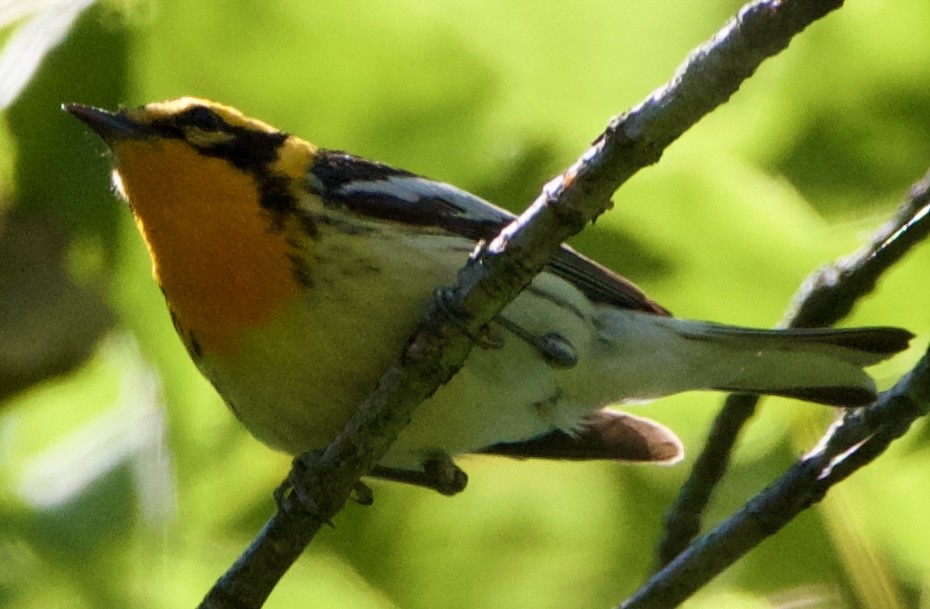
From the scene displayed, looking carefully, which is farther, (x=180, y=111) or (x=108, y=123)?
(x=180, y=111)

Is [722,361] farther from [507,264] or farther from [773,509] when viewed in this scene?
[507,264]

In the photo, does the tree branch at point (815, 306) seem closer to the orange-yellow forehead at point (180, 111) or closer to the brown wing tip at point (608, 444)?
the brown wing tip at point (608, 444)

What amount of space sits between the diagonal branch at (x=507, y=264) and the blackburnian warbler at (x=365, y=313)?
0.67 feet

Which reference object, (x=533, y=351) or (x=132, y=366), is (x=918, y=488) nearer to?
(x=533, y=351)

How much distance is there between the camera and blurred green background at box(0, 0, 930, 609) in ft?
8.48

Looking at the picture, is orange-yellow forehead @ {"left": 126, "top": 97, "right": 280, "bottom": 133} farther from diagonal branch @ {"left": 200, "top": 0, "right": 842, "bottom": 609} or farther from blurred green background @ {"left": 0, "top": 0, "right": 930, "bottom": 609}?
diagonal branch @ {"left": 200, "top": 0, "right": 842, "bottom": 609}

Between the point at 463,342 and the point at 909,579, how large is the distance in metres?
1.19

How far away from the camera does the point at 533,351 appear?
2.86 m

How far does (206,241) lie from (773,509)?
4.16 ft

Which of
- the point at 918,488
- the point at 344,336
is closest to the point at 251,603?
the point at 344,336

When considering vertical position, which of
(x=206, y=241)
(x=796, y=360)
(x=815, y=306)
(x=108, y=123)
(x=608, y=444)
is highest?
(x=815, y=306)

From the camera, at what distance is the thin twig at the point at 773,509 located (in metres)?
2.50

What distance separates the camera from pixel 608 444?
10.6ft

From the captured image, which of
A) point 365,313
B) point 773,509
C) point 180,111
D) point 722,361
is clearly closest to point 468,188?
point 365,313
